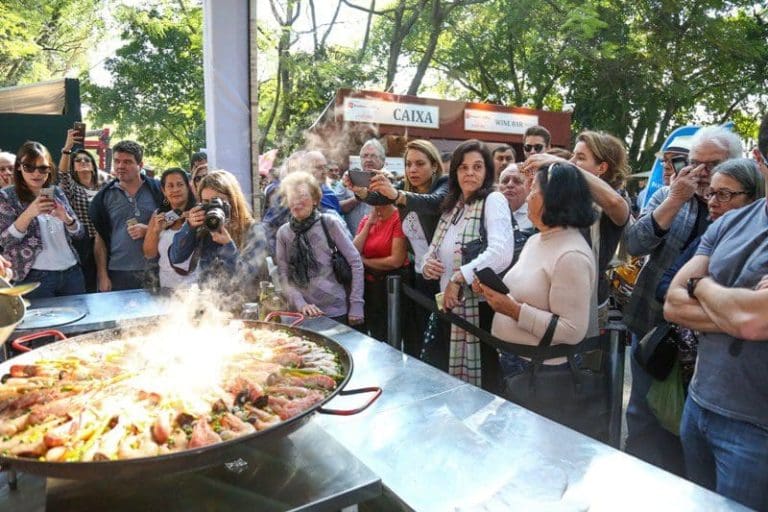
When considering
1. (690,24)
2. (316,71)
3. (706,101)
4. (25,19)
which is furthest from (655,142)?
(25,19)

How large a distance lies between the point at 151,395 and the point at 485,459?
1.07 meters

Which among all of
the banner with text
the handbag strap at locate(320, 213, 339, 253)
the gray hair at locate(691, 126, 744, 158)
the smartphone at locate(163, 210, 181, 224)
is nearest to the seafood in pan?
the handbag strap at locate(320, 213, 339, 253)

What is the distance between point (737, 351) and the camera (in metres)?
1.75

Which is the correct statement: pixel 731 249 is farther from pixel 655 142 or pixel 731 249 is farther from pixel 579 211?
pixel 655 142

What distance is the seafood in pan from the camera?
141 centimetres

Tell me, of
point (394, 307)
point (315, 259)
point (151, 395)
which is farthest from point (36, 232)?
point (151, 395)

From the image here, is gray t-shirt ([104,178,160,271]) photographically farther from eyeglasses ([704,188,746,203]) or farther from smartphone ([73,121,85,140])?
eyeglasses ([704,188,746,203])

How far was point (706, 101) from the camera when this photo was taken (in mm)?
17531

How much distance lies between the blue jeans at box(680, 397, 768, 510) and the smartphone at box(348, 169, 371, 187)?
7.24 feet

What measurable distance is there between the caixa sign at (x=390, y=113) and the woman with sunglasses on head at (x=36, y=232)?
7.61 metres

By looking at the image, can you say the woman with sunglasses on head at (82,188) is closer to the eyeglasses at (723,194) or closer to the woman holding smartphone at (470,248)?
the woman holding smartphone at (470,248)

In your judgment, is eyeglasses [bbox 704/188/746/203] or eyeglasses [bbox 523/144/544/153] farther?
eyeglasses [bbox 523/144/544/153]

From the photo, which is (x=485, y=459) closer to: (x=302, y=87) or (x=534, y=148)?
(x=534, y=148)

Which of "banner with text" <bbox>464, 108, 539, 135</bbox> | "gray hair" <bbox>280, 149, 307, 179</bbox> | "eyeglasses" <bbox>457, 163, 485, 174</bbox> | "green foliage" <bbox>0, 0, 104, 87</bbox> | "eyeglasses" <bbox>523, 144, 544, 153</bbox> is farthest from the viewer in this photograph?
"banner with text" <bbox>464, 108, 539, 135</bbox>
